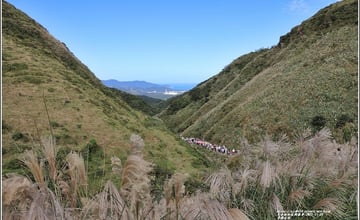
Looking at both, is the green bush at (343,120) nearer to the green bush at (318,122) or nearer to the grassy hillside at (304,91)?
the grassy hillside at (304,91)

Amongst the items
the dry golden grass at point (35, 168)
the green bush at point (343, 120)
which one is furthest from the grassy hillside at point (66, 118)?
the green bush at point (343, 120)

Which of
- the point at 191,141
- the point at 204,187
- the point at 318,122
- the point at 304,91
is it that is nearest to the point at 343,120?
the point at 318,122

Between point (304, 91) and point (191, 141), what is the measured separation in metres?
10.6

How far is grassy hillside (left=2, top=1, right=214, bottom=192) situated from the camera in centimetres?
1616

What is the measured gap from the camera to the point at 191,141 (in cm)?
3116

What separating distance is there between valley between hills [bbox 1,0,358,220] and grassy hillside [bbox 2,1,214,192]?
9cm

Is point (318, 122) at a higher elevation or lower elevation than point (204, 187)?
lower

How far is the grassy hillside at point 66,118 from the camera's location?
16.2 meters

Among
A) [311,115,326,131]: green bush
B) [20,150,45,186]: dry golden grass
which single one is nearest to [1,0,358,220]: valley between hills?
[20,150,45,186]: dry golden grass

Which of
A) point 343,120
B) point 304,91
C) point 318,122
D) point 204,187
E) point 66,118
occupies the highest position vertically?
point 304,91

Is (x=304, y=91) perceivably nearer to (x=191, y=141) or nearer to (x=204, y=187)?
(x=191, y=141)

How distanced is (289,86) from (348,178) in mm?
31885

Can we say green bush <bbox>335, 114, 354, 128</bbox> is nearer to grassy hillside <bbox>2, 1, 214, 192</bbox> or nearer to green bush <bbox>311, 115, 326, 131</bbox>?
green bush <bbox>311, 115, 326, 131</bbox>

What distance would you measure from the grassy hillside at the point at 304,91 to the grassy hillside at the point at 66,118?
243 inches
